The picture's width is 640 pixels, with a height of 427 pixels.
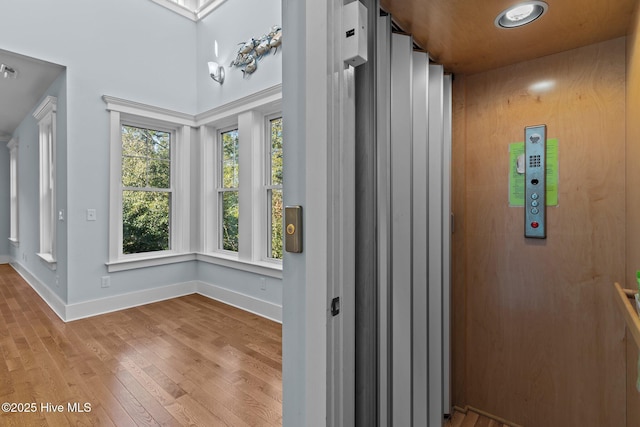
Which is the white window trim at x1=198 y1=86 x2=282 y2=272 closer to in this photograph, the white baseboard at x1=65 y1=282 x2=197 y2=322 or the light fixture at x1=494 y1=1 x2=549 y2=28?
the white baseboard at x1=65 y1=282 x2=197 y2=322

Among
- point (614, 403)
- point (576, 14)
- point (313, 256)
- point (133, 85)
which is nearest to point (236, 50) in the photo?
point (133, 85)

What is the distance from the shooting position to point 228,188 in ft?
12.8

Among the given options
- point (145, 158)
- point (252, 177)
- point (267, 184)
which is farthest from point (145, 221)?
point (267, 184)

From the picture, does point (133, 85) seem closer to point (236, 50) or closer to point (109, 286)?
point (236, 50)

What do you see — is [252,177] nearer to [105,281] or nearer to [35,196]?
[105,281]

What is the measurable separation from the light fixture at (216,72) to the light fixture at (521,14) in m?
3.21

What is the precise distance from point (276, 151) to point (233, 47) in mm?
1280

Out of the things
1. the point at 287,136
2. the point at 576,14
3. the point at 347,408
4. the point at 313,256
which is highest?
the point at 576,14

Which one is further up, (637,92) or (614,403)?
(637,92)

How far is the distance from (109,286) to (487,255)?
11.9 feet

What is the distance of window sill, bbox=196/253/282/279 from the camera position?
10.4 feet

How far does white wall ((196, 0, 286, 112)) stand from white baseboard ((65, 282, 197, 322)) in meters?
2.23

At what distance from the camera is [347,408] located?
0.92m

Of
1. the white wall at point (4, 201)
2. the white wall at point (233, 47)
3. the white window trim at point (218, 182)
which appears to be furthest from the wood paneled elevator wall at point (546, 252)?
the white wall at point (4, 201)
